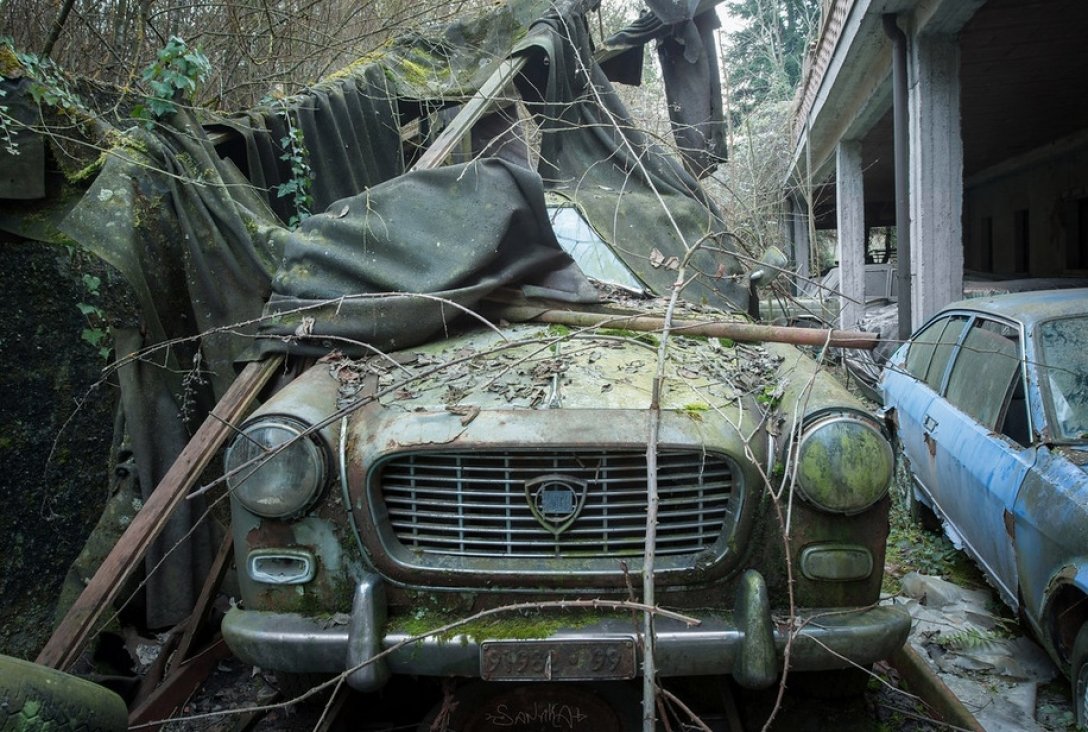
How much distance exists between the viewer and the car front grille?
2.62 m

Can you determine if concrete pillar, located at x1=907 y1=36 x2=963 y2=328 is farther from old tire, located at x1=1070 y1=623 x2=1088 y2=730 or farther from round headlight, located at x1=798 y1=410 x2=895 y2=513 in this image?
round headlight, located at x1=798 y1=410 x2=895 y2=513

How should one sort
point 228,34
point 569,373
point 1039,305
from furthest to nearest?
point 228,34 < point 1039,305 < point 569,373

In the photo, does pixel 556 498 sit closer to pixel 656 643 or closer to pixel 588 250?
pixel 656 643

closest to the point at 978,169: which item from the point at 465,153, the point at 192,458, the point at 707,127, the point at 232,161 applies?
the point at 707,127

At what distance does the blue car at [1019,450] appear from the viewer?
3.20 m

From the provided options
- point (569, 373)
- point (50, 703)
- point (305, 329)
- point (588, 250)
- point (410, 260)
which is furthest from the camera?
point (588, 250)

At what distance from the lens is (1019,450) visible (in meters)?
3.71

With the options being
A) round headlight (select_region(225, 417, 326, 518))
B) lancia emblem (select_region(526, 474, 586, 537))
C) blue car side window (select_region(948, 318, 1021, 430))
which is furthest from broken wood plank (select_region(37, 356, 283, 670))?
blue car side window (select_region(948, 318, 1021, 430))

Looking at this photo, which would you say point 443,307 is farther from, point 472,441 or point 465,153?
point 465,153

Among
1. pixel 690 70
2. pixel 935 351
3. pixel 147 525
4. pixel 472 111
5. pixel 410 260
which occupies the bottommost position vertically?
pixel 147 525

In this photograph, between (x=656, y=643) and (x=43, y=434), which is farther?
(x=43, y=434)

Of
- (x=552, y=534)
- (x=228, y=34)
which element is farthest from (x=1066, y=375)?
(x=228, y=34)

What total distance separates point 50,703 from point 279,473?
845 millimetres

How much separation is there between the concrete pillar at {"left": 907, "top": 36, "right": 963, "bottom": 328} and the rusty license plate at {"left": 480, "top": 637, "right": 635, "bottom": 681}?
276 inches
